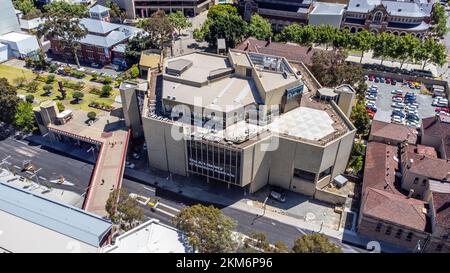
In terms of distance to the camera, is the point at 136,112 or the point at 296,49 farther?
the point at 296,49

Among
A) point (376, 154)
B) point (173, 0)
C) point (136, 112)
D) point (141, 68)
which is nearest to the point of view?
point (376, 154)

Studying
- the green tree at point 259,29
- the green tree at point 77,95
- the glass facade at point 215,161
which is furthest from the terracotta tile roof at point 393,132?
the green tree at point 77,95

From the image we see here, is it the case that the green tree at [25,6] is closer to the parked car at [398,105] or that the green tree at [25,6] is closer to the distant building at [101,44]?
the distant building at [101,44]

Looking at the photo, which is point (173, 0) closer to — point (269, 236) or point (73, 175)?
point (73, 175)

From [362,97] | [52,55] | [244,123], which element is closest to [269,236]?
[244,123]

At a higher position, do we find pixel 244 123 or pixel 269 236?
pixel 244 123

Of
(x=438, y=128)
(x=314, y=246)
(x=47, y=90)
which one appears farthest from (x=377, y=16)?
(x=47, y=90)

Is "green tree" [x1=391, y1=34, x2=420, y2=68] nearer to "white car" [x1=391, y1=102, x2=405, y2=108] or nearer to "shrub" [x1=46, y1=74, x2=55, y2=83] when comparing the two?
"white car" [x1=391, y1=102, x2=405, y2=108]

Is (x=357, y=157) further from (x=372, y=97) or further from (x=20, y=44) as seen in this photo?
(x=20, y=44)
